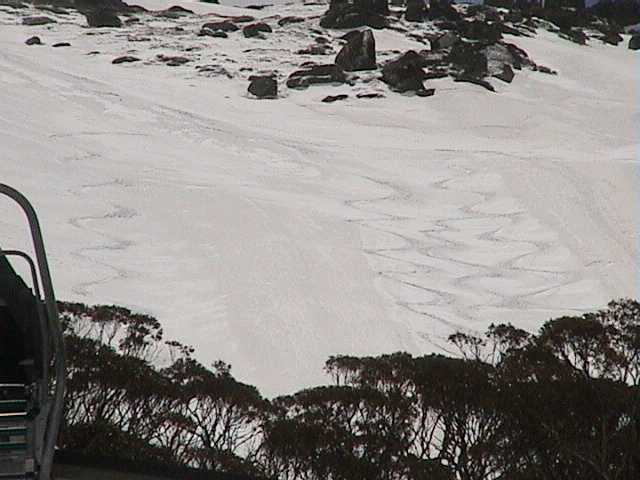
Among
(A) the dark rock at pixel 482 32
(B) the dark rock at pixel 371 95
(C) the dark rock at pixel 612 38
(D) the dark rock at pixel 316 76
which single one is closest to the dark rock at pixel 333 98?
(B) the dark rock at pixel 371 95

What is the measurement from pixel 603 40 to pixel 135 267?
52.6m

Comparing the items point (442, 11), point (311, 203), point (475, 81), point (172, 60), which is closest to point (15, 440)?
point (311, 203)

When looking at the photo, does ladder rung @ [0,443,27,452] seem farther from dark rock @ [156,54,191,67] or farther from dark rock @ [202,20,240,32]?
dark rock @ [202,20,240,32]

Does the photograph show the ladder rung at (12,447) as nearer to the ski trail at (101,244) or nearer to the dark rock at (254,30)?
the ski trail at (101,244)

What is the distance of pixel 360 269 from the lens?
784 inches

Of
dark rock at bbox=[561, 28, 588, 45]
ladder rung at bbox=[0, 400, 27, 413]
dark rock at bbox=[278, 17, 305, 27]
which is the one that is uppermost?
ladder rung at bbox=[0, 400, 27, 413]

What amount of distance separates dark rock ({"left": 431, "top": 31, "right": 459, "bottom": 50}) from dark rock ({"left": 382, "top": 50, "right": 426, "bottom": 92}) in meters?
7.37

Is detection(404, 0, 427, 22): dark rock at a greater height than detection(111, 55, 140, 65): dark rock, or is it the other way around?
detection(111, 55, 140, 65): dark rock

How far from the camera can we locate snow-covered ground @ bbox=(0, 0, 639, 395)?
17.2m

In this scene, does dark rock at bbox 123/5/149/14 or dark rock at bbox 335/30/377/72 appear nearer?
dark rock at bbox 335/30/377/72

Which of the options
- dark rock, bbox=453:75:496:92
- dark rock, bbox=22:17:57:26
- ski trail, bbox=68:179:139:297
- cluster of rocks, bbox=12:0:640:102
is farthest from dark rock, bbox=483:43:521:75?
dark rock, bbox=22:17:57:26

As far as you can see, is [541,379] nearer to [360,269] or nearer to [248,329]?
[248,329]

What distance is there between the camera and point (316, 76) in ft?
139

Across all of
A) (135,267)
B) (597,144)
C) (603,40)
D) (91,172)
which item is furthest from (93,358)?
(603,40)
